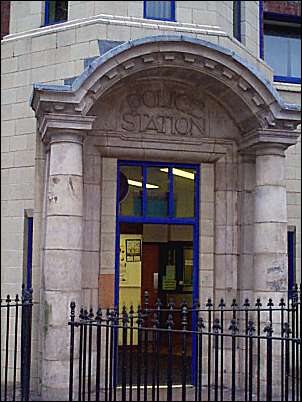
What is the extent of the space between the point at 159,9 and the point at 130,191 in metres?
2.84

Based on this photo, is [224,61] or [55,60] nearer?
[224,61]

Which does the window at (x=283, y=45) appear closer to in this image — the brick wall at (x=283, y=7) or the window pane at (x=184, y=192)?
the brick wall at (x=283, y=7)

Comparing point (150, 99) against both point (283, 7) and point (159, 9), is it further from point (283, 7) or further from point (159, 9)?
point (283, 7)

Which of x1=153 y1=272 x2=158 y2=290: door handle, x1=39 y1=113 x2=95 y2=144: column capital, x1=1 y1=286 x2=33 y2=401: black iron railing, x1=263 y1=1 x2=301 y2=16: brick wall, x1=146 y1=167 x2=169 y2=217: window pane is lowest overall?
x1=1 y1=286 x2=33 y2=401: black iron railing

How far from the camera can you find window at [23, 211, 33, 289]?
32.8ft

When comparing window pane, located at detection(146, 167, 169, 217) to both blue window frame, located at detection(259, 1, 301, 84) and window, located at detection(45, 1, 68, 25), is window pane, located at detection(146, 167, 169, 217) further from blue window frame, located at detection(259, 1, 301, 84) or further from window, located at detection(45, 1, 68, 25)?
blue window frame, located at detection(259, 1, 301, 84)

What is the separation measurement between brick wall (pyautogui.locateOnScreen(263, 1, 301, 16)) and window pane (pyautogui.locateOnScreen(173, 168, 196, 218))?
221 inches

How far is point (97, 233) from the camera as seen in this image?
373 inches

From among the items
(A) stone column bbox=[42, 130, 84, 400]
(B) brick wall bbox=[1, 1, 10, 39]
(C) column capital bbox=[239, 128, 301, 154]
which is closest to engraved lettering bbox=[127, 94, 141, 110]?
(A) stone column bbox=[42, 130, 84, 400]

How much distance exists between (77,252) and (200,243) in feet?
6.85

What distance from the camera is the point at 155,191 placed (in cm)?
988

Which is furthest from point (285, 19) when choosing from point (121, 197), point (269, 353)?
point (269, 353)

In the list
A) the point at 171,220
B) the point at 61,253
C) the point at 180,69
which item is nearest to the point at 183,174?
the point at 171,220

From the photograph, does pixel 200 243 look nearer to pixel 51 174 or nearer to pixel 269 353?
pixel 51 174
